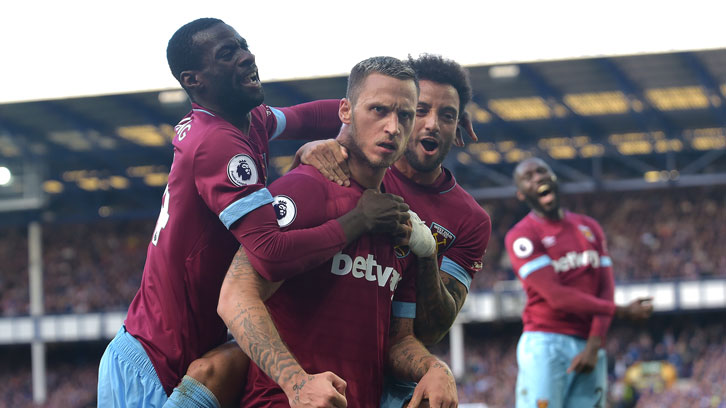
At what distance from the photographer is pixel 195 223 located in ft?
10.4

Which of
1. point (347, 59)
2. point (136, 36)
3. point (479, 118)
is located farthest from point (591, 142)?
point (136, 36)

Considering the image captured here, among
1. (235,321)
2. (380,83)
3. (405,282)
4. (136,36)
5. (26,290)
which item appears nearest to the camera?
(235,321)

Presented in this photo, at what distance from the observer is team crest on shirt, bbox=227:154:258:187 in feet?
9.53

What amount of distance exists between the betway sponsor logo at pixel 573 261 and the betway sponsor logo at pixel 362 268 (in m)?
3.81

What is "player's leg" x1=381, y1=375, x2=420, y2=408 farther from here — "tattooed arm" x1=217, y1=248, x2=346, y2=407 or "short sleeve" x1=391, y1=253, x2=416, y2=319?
"tattooed arm" x1=217, y1=248, x2=346, y2=407

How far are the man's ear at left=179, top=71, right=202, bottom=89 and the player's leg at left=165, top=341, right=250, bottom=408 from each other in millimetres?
1018

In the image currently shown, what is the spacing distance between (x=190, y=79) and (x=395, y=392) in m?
1.45

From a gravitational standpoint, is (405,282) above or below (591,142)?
below

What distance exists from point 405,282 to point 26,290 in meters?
31.3

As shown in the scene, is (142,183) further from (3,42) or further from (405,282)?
(405,282)

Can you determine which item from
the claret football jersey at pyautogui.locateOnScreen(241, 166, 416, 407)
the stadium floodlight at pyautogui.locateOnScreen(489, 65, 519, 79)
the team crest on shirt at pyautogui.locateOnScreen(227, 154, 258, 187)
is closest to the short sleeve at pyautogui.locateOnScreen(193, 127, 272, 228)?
the team crest on shirt at pyautogui.locateOnScreen(227, 154, 258, 187)

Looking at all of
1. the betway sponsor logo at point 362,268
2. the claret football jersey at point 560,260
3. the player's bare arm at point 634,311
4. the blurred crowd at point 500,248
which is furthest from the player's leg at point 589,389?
the blurred crowd at point 500,248

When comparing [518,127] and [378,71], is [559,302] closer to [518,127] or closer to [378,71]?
[378,71]

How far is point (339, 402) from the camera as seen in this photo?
2566mm
